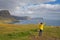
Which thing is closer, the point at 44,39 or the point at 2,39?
the point at 2,39

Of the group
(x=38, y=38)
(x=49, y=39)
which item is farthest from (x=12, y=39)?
(x=49, y=39)

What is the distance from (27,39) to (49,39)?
3.29m

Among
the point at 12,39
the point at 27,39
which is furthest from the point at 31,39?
the point at 12,39

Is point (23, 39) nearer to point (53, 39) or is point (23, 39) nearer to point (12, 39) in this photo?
point (12, 39)

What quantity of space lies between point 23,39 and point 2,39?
299 centimetres

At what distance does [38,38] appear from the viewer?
2542cm

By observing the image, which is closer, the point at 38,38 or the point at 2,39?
the point at 2,39

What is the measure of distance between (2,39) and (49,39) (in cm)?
675

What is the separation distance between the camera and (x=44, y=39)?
A: 25.3 metres

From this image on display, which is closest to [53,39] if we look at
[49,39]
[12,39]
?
[49,39]

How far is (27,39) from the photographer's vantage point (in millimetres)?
24406

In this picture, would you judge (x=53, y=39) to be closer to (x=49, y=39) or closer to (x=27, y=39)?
(x=49, y=39)

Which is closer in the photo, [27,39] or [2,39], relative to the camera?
[2,39]

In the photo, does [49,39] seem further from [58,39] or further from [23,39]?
[23,39]
